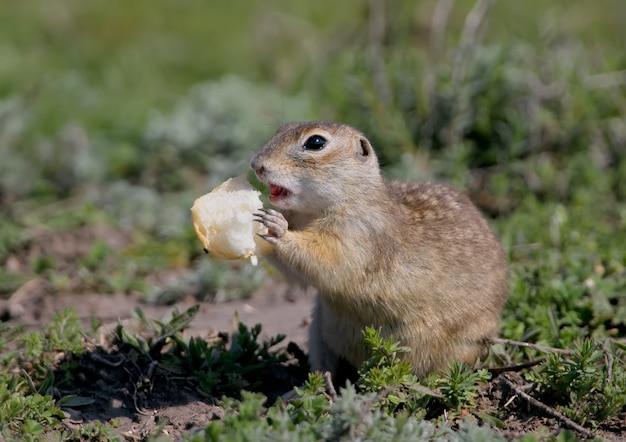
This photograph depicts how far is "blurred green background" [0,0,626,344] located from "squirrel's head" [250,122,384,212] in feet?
4.09

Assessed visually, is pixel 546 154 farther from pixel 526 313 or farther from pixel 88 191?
pixel 88 191

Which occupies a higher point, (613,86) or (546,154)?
(613,86)

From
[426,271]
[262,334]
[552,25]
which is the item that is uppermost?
[552,25]

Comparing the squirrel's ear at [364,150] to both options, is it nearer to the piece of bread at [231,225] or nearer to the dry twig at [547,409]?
the piece of bread at [231,225]

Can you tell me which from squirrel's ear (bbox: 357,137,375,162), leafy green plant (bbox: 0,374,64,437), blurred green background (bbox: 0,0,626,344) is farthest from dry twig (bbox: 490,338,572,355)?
leafy green plant (bbox: 0,374,64,437)

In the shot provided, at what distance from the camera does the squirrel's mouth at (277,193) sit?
452 cm

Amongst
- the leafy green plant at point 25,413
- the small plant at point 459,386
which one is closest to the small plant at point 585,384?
the small plant at point 459,386

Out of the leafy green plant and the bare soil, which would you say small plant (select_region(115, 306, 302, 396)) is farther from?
the leafy green plant

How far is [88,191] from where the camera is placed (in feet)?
24.8

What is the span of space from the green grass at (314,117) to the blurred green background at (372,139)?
18 millimetres

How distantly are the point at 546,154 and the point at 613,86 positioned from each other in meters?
0.82

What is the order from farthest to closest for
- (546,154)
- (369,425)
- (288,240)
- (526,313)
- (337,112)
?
(337,112) → (546,154) → (526,313) → (288,240) → (369,425)

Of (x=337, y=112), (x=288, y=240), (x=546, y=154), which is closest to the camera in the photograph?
(x=288, y=240)

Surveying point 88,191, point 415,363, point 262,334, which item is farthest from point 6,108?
point 415,363
